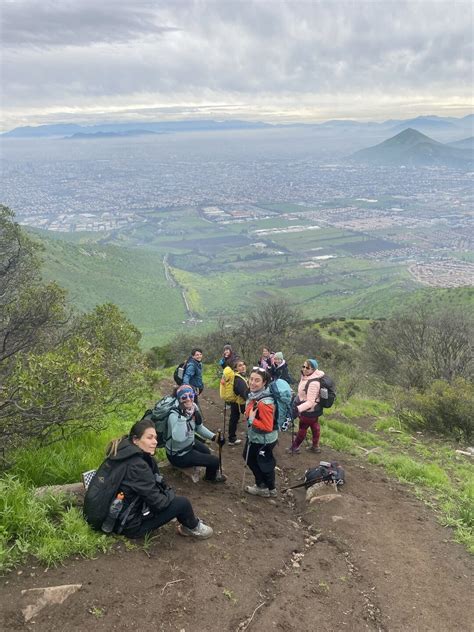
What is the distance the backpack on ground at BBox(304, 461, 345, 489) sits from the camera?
7.80m

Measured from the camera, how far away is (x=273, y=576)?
5160mm

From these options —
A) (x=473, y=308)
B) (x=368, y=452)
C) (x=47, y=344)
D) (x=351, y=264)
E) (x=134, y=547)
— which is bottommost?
(x=351, y=264)

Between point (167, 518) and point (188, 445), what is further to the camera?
point (188, 445)

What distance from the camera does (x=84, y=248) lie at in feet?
430

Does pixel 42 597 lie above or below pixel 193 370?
above

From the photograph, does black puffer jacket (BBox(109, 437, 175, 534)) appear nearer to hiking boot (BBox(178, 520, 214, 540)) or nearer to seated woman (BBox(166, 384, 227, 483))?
hiking boot (BBox(178, 520, 214, 540))

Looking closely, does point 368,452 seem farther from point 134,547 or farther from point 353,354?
point 353,354

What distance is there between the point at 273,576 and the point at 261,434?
2092mm

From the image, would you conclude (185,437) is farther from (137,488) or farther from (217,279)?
(217,279)

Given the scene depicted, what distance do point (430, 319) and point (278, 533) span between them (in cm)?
2588

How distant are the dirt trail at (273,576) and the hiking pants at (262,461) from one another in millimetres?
386

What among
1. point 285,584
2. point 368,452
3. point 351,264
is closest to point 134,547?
point 285,584

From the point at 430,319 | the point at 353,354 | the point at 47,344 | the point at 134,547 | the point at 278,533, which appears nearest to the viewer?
the point at 134,547

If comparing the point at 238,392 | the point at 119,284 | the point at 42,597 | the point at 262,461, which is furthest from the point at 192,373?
the point at 119,284
